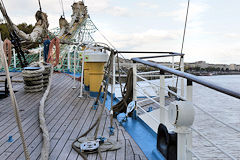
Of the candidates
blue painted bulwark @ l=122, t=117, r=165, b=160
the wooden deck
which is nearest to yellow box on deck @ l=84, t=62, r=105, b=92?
the wooden deck

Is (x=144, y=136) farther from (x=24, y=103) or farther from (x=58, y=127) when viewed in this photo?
(x=24, y=103)

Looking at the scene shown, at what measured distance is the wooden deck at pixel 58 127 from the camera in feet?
6.66

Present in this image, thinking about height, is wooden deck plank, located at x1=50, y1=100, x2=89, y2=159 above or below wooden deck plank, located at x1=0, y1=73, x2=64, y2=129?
below

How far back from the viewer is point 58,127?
2.75 meters

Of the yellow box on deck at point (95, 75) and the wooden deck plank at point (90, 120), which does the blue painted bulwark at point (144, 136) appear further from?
the yellow box on deck at point (95, 75)

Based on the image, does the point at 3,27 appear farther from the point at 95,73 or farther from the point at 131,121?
the point at 131,121

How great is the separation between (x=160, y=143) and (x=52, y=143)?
40.8 inches

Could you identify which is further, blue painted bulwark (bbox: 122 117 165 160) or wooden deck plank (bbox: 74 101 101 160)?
wooden deck plank (bbox: 74 101 101 160)

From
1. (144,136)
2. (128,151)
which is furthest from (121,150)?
(144,136)

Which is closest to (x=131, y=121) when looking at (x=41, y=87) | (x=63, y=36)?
(x=41, y=87)

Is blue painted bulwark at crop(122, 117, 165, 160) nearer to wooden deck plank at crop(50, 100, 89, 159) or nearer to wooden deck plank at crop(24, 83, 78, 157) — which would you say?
wooden deck plank at crop(50, 100, 89, 159)

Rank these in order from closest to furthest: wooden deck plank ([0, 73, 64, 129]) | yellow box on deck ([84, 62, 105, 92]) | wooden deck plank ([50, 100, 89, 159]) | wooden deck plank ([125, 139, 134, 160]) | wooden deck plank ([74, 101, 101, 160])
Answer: wooden deck plank ([125, 139, 134, 160]) → wooden deck plank ([50, 100, 89, 159]) → wooden deck plank ([74, 101, 101, 160]) → wooden deck plank ([0, 73, 64, 129]) → yellow box on deck ([84, 62, 105, 92])

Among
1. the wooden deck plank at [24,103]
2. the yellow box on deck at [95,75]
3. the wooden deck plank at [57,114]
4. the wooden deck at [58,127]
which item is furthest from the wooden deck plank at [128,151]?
the yellow box on deck at [95,75]

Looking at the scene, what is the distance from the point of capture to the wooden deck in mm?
2029
